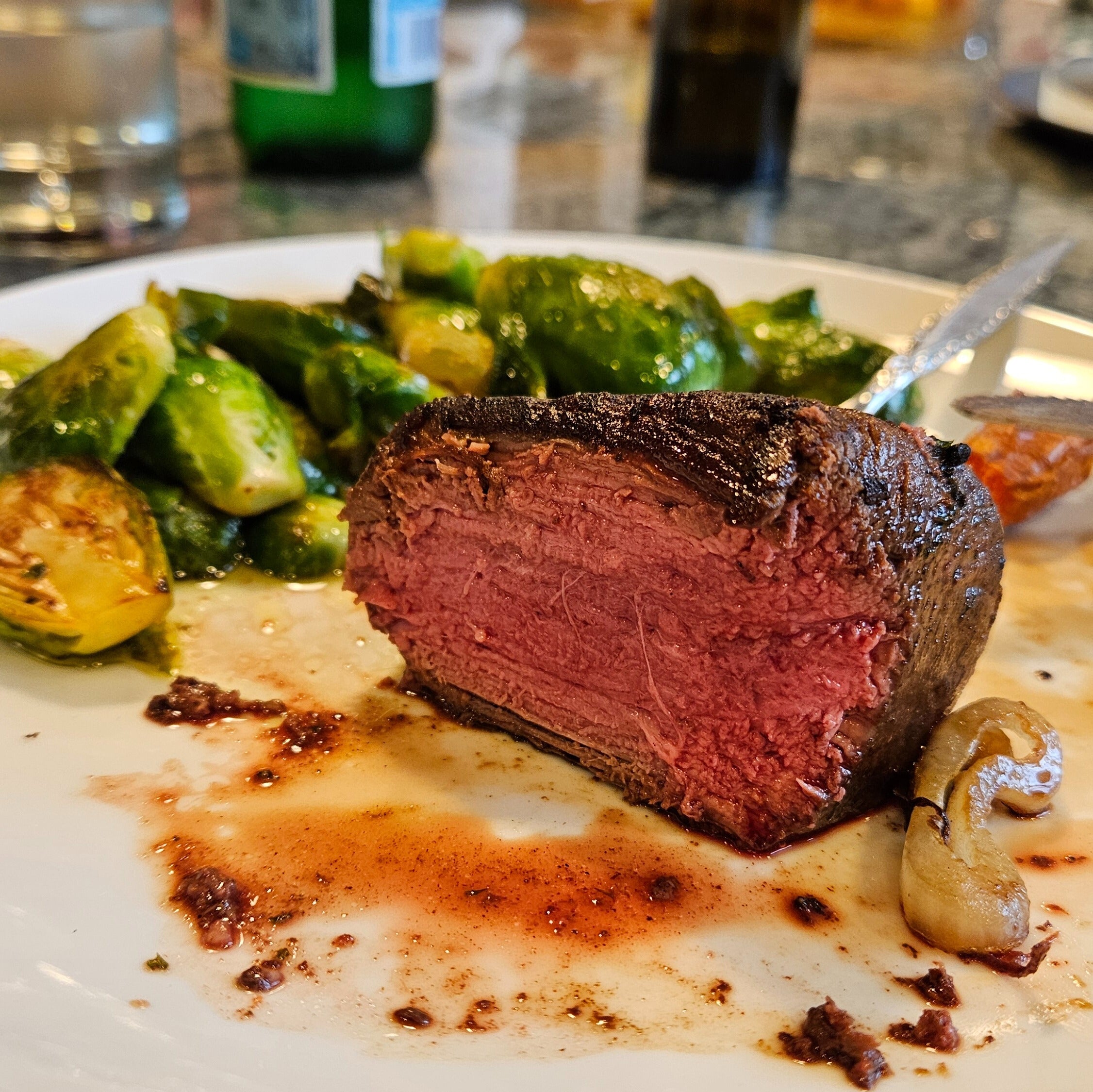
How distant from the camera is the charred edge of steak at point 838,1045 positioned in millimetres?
1542

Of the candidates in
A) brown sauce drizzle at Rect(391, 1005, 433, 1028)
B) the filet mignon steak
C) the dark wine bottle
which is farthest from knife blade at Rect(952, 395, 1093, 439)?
the dark wine bottle

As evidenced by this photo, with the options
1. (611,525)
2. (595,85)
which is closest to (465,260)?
(611,525)

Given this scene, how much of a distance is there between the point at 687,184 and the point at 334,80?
5.84 ft

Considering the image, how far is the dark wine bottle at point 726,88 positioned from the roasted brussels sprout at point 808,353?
1.81 m

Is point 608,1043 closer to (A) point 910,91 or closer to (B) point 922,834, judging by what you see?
(B) point 922,834

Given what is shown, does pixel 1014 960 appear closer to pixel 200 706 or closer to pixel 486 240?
pixel 200 706

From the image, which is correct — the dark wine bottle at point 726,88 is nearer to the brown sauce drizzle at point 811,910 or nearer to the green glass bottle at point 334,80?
the green glass bottle at point 334,80

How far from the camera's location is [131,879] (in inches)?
71.9

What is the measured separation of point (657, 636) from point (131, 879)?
935 millimetres

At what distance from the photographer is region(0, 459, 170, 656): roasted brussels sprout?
224 centimetres

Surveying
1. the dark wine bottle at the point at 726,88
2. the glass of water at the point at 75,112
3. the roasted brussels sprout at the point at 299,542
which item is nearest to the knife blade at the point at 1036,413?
the roasted brussels sprout at the point at 299,542

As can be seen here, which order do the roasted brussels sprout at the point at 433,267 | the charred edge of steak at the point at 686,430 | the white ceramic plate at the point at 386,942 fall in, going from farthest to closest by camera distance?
1. the roasted brussels sprout at the point at 433,267
2. the charred edge of steak at the point at 686,430
3. the white ceramic plate at the point at 386,942

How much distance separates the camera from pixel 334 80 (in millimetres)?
4473

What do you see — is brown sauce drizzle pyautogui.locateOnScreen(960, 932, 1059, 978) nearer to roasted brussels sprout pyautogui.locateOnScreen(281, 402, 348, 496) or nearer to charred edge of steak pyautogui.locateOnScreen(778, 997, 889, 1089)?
charred edge of steak pyautogui.locateOnScreen(778, 997, 889, 1089)
